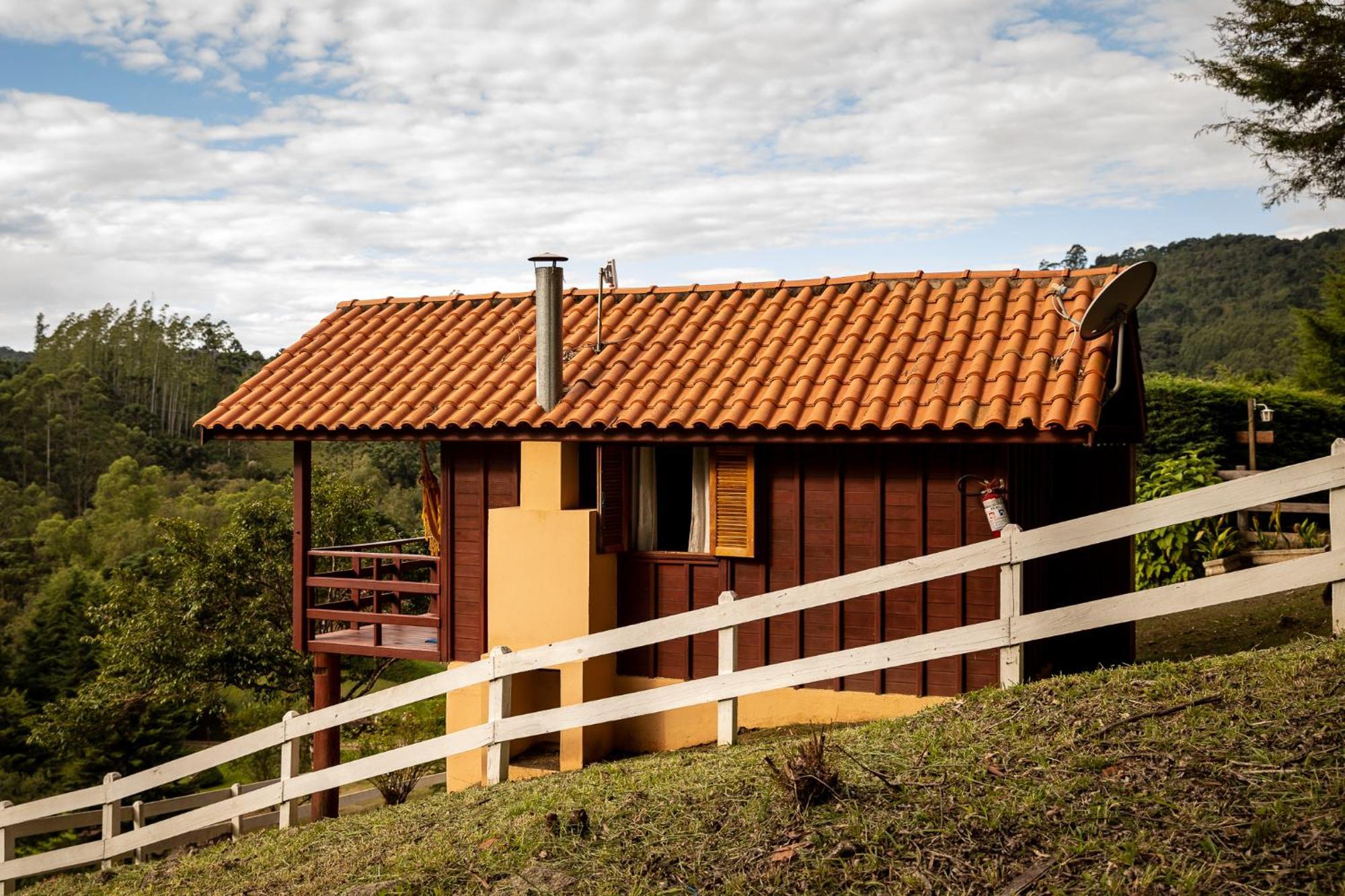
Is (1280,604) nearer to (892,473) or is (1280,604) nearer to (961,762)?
(892,473)

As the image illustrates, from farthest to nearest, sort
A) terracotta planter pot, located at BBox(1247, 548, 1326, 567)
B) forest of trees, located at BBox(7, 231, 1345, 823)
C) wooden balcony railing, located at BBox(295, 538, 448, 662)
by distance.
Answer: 1. forest of trees, located at BBox(7, 231, 1345, 823)
2. terracotta planter pot, located at BBox(1247, 548, 1326, 567)
3. wooden balcony railing, located at BBox(295, 538, 448, 662)

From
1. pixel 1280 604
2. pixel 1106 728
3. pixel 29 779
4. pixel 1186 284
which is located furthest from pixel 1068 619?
pixel 1186 284

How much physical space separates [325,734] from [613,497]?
4.44 metres

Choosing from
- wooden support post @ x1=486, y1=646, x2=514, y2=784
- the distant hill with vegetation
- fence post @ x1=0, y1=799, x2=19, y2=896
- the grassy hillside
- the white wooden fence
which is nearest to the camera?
the grassy hillside

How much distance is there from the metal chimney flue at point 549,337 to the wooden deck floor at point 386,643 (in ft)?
9.91

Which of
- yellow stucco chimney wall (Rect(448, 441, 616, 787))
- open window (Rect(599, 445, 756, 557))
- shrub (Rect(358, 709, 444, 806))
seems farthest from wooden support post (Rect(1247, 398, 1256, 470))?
shrub (Rect(358, 709, 444, 806))

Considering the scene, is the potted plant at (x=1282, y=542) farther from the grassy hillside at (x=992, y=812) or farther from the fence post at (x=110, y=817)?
the fence post at (x=110, y=817)

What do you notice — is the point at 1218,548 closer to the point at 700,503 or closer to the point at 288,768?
the point at 700,503

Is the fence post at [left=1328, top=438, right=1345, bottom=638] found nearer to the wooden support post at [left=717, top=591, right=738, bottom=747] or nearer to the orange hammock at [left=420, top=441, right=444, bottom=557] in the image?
the wooden support post at [left=717, top=591, right=738, bottom=747]

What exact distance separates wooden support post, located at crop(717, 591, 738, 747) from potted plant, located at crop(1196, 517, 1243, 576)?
9926mm

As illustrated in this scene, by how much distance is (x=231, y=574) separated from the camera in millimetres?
22359

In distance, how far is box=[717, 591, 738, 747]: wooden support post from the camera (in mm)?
7676

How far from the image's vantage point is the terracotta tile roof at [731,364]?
9359mm

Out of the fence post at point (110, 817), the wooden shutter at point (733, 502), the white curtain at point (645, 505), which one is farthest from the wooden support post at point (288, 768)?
the wooden shutter at point (733, 502)
